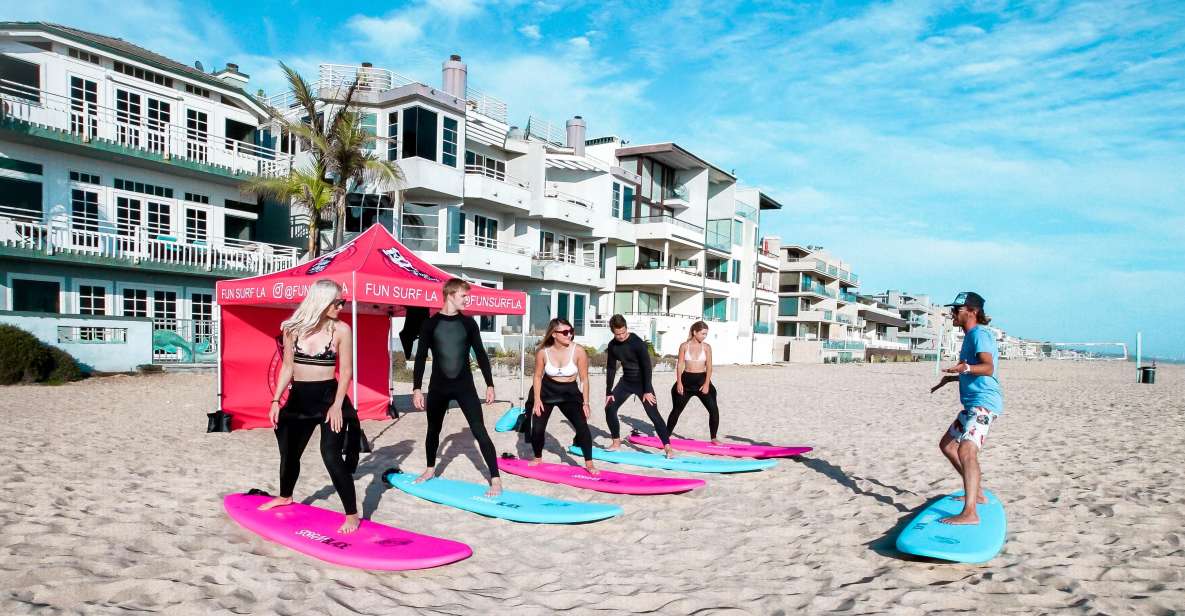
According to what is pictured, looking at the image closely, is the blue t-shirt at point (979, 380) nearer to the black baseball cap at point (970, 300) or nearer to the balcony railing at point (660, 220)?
the black baseball cap at point (970, 300)

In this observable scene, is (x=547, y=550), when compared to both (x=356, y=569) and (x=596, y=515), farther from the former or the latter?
(x=356, y=569)

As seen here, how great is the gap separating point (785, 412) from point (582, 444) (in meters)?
8.99

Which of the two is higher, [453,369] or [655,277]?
[655,277]

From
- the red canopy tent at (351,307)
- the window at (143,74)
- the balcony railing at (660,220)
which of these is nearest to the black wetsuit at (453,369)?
the red canopy tent at (351,307)

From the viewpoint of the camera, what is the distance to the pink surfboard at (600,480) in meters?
7.33

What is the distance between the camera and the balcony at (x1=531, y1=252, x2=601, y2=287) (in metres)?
31.1

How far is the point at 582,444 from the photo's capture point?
7.72 metres

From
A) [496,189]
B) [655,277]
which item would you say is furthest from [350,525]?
[655,277]

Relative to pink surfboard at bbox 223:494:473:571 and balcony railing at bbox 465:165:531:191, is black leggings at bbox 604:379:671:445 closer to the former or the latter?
pink surfboard at bbox 223:494:473:571

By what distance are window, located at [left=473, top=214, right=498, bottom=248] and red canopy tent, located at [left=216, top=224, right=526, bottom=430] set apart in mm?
16763

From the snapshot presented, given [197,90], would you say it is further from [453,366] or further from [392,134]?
[453,366]

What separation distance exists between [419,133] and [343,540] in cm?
2296

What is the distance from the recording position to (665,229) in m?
38.9

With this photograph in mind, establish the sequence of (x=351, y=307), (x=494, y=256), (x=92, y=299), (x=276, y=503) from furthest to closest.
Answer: (x=494, y=256)
(x=92, y=299)
(x=351, y=307)
(x=276, y=503)
